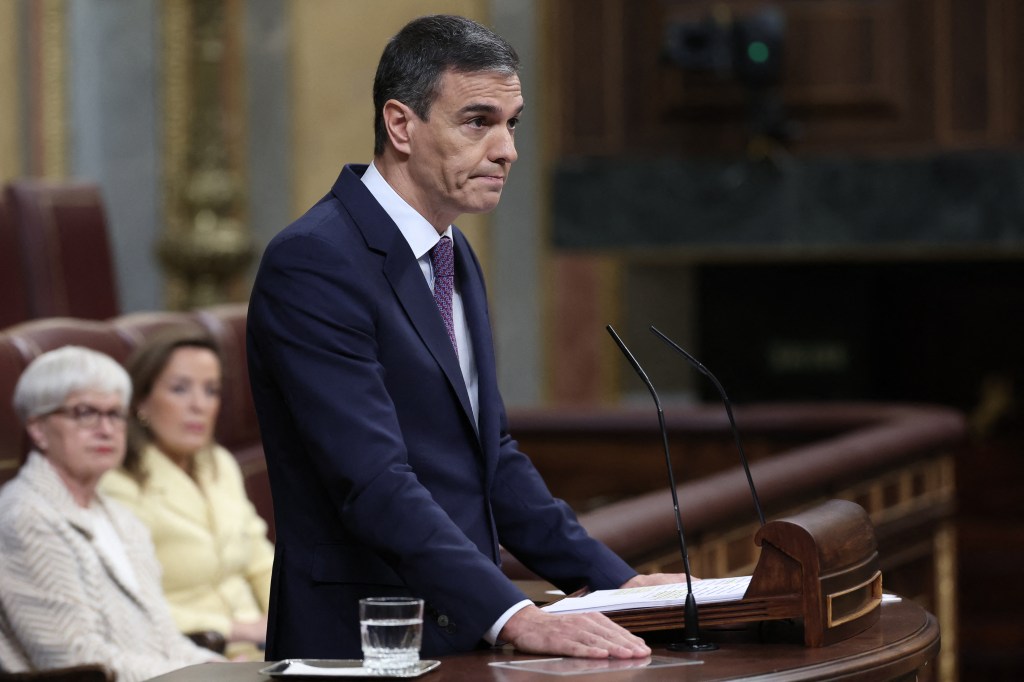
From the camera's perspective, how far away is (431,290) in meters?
1.80

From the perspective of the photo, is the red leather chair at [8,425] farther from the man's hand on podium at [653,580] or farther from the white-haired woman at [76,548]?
the man's hand on podium at [653,580]

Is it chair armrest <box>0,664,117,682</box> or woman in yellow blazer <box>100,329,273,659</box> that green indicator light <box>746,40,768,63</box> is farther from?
chair armrest <box>0,664,117,682</box>

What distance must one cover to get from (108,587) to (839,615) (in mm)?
1706

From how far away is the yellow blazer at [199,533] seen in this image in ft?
11.5

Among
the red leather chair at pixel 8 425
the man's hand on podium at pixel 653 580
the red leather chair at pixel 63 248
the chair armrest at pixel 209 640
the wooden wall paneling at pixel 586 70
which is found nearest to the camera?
the man's hand on podium at pixel 653 580

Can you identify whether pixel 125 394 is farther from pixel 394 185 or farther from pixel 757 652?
pixel 757 652

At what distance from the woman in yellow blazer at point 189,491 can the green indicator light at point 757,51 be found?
140 inches

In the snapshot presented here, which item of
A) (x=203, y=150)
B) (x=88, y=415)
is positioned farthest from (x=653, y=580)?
(x=203, y=150)

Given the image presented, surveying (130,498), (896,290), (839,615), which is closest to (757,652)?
(839,615)

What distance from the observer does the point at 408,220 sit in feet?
5.84

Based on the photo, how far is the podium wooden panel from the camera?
151 centimetres

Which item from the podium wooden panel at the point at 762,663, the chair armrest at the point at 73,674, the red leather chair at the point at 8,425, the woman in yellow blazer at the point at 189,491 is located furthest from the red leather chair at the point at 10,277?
the podium wooden panel at the point at 762,663

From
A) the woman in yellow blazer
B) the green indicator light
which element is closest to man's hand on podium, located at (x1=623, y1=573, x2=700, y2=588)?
the woman in yellow blazer

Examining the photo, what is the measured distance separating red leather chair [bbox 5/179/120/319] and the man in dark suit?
3714 mm
